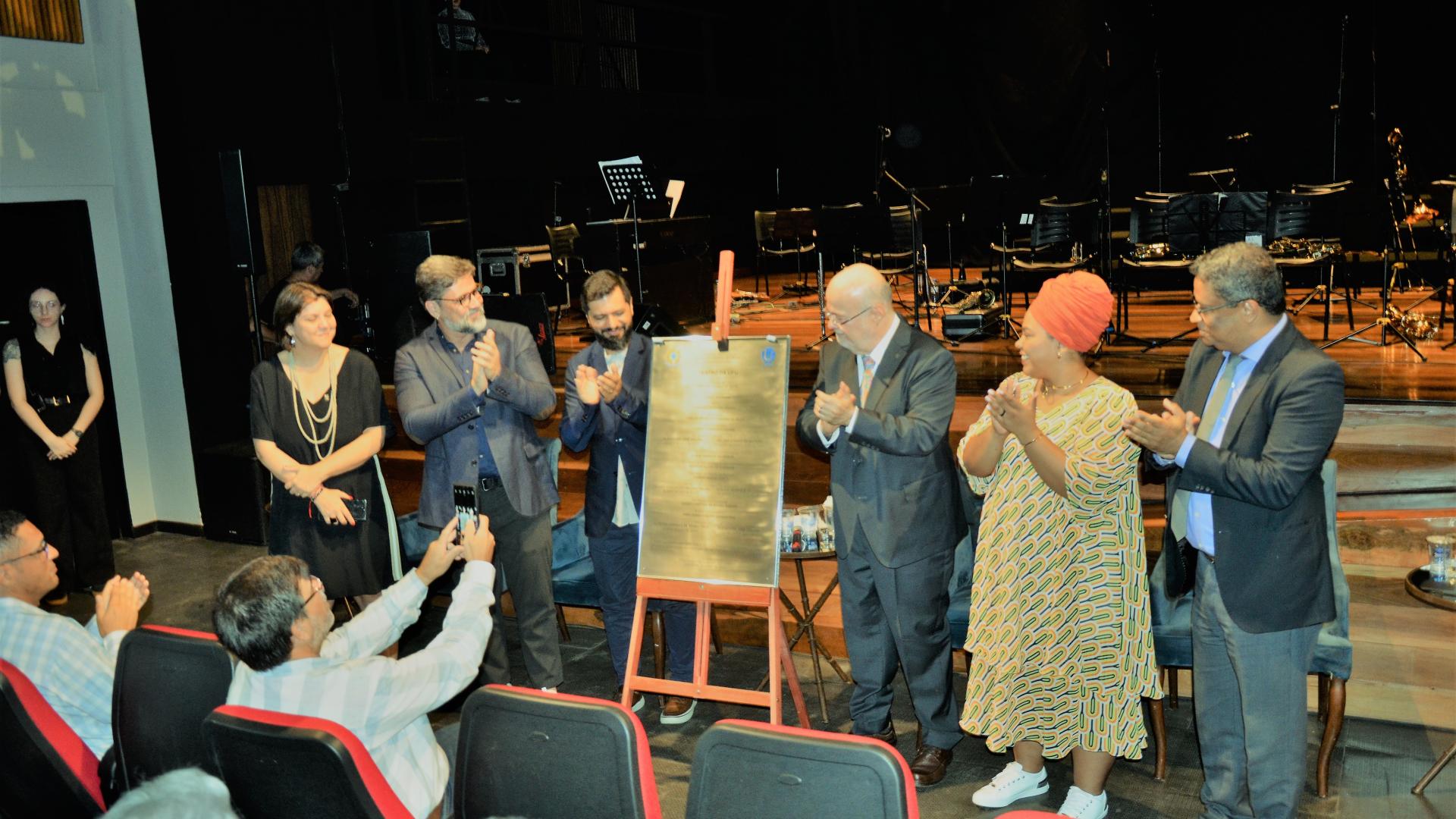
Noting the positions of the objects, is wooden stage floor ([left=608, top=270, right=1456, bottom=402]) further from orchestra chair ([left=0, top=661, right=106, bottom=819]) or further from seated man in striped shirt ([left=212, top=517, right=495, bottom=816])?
orchestra chair ([left=0, top=661, right=106, bottom=819])

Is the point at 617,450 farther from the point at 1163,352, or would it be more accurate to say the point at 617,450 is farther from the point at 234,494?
the point at 1163,352

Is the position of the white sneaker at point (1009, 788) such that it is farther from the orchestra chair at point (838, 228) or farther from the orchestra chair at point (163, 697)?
the orchestra chair at point (838, 228)

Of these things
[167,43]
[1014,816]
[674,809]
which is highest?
[167,43]

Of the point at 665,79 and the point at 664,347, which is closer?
the point at 664,347

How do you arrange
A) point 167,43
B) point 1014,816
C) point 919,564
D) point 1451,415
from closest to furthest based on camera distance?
point 1014,816 < point 919,564 < point 1451,415 < point 167,43

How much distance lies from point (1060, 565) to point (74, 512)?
18.2 feet

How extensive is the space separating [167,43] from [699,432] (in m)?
4.93

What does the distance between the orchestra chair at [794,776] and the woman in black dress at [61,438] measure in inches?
204

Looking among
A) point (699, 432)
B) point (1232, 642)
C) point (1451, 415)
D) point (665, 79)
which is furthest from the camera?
point (665, 79)

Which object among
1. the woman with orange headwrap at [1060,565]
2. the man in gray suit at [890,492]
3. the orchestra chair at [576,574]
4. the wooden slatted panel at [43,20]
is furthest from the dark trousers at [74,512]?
the woman with orange headwrap at [1060,565]

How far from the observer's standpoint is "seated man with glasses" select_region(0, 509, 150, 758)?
120 inches

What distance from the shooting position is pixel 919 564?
3611 mm

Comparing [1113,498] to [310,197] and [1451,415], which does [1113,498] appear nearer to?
[1451,415]

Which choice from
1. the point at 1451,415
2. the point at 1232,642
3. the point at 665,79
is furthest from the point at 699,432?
the point at 665,79
